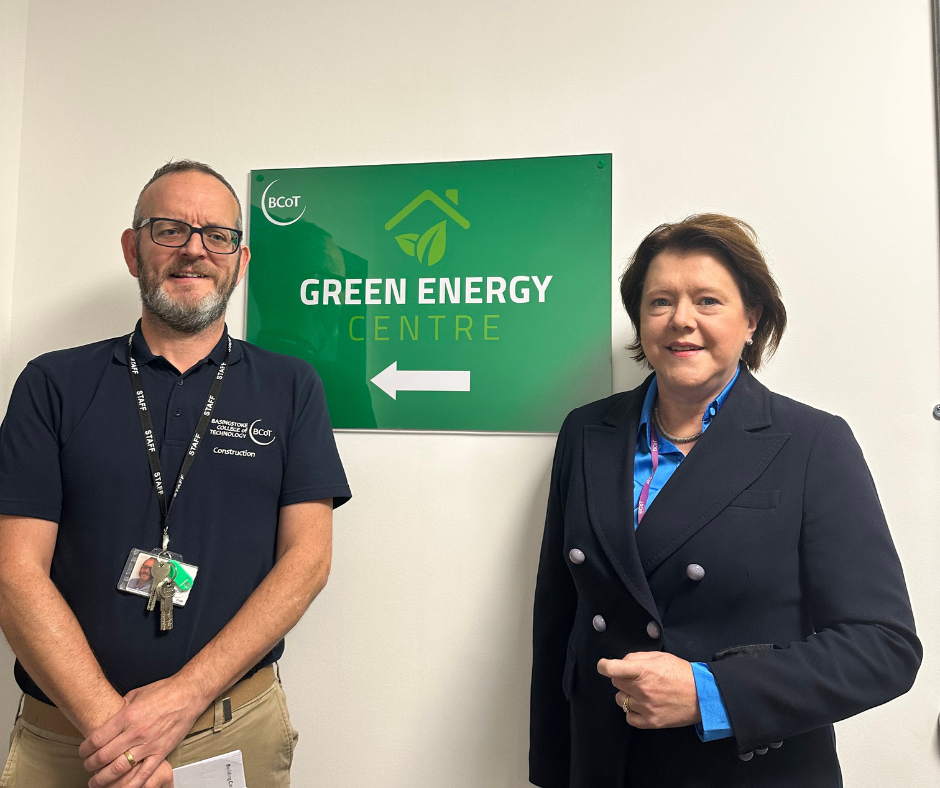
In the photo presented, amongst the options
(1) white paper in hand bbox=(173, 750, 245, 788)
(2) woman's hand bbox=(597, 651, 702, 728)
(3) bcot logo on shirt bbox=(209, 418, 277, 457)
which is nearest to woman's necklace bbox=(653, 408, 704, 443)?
(2) woman's hand bbox=(597, 651, 702, 728)

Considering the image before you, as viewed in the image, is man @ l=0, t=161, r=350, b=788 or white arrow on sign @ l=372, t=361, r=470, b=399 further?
white arrow on sign @ l=372, t=361, r=470, b=399

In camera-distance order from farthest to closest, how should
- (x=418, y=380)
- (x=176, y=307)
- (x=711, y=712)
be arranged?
(x=418, y=380)
(x=176, y=307)
(x=711, y=712)

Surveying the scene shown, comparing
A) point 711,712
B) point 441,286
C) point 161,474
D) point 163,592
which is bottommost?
point 711,712

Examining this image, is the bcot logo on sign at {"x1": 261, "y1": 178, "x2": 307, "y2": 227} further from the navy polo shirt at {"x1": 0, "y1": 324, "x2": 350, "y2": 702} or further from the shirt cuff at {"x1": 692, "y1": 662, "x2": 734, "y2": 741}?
the shirt cuff at {"x1": 692, "y1": 662, "x2": 734, "y2": 741}

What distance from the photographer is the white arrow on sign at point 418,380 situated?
189 centimetres

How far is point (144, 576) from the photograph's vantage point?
1.40m

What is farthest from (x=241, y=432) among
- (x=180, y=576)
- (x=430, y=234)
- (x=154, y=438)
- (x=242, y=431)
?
(x=430, y=234)

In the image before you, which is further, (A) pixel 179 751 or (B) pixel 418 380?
(B) pixel 418 380

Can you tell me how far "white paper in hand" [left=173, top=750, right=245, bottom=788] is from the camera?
1369 mm

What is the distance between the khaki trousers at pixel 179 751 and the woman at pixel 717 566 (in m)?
0.62

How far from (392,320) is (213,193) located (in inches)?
21.9

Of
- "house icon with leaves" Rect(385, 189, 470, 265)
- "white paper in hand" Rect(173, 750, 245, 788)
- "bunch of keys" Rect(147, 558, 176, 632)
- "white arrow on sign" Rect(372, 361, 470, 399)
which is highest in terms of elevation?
"house icon with leaves" Rect(385, 189, 470, 265)

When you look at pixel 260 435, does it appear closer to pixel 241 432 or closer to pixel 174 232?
pixel 241 432

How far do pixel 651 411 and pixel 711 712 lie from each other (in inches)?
23.8
